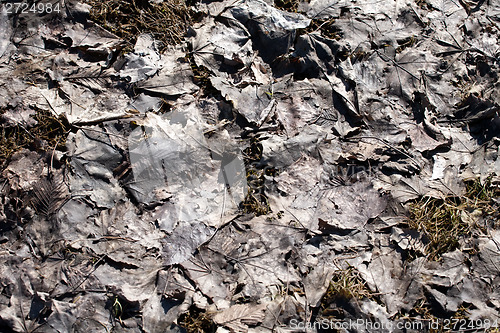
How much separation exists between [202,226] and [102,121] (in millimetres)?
956

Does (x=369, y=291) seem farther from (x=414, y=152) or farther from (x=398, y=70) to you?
(x=398, y=70)

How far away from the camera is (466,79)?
277 cm

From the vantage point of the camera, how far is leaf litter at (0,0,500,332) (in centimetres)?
207

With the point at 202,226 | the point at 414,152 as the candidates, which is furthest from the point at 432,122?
the point at 202,226

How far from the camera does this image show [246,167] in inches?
94.7

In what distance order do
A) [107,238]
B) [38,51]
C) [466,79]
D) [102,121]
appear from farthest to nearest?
[466,79] → [38,51] → [102,121] → [107,238]

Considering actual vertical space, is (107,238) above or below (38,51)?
below

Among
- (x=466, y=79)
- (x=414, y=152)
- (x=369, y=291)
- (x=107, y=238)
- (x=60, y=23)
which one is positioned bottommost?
(x=369, y=291)

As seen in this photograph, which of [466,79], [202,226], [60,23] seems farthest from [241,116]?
[466,79]

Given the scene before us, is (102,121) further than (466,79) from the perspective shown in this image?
No

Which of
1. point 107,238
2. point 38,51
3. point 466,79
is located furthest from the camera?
point 466,79

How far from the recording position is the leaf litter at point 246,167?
2.07 metres

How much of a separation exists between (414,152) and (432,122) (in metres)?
0.29

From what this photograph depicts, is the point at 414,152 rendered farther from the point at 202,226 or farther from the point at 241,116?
the point at 202,226
